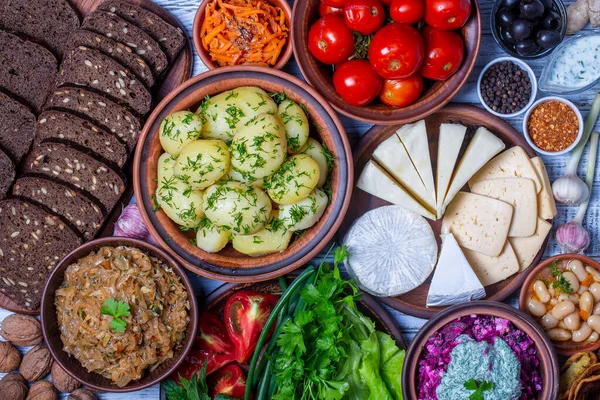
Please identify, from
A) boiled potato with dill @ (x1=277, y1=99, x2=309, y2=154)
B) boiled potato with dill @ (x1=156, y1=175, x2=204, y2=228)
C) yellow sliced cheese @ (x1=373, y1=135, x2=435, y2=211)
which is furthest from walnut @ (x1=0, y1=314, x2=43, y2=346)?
yellow sliced cheese @ (x1=373, y1=135, x2=435, y2=211)

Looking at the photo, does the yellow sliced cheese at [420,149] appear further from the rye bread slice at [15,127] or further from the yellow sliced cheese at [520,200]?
the rye bread slice at [15,127]

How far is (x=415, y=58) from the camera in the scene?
243cm

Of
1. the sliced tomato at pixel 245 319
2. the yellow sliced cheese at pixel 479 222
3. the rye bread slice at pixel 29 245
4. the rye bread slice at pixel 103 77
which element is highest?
the rye bread slice at pixel 103 77

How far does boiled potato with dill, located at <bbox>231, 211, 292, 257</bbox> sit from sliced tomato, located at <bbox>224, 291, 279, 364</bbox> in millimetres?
301

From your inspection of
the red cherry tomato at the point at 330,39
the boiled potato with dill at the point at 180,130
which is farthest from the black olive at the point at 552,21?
the boiled potato with dill at the point at 180,130

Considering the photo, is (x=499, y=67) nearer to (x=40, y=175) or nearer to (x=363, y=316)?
(x=363, y=316)

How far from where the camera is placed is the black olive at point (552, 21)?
2732 mm

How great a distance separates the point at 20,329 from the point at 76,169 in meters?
0.79

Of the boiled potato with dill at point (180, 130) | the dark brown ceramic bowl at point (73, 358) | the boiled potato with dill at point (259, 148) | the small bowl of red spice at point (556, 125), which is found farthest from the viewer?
the small bowl of red spice at point (556, 125)

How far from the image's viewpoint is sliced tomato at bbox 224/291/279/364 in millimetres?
2775

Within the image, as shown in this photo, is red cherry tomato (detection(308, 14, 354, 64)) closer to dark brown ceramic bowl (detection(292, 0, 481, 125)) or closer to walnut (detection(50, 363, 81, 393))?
dark brown ceramic bowl (detection(292, 0, 481, 125))

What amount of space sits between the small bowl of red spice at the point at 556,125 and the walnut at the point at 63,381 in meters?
2.36

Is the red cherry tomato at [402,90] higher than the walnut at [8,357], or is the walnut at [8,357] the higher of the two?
the red cherry tomato at [402,90]

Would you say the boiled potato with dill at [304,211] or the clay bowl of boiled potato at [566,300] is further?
the clay bowl of boiled potato at [566,300]
